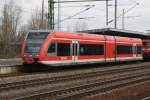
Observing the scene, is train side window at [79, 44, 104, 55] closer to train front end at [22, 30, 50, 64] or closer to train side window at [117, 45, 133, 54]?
train side window at [117, 45, 133, 54]

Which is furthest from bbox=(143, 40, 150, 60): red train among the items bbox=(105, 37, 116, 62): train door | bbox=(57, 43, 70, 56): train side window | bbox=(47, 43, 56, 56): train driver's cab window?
bbox=(47, 43, 56, 56): train driver's cab window

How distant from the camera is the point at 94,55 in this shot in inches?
1266

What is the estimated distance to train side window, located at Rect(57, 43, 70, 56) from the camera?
26906 millimetres

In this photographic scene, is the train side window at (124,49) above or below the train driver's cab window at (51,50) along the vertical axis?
below

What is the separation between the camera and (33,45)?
1030 inches

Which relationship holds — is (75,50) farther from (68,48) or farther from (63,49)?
(63,49)

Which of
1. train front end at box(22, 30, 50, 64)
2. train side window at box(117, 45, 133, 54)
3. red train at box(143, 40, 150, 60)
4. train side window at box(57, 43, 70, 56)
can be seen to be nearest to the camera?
train front end at box(22, 30, 50, 64)

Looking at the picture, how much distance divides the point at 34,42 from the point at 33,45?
0.22 m

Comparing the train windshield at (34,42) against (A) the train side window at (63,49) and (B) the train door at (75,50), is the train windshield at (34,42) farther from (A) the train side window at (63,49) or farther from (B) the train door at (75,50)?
(B) the train door at (75,50)

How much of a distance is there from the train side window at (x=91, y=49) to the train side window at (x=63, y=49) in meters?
1.99

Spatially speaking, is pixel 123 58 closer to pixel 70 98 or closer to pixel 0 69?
pixel 0 69

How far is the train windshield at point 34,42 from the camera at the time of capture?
85.0 feet

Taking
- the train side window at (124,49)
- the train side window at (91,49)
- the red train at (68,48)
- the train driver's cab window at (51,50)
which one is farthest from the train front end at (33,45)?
the train side window at (124,49)

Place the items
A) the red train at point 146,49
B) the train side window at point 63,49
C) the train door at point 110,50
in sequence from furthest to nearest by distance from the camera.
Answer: the red train at point 146,49 → the train door at point 110,50 → the train side window at point 63,49
